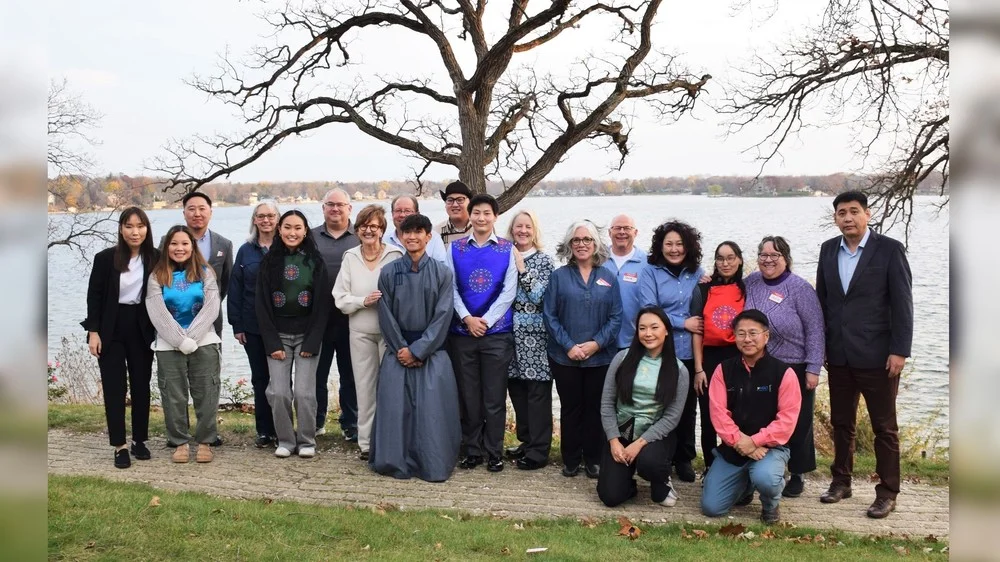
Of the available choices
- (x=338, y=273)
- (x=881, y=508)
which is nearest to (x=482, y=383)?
(x=338, y=273)

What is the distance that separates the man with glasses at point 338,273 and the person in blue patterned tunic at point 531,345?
59.2 inches

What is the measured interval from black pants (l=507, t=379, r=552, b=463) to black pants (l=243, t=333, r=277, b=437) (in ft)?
7.00

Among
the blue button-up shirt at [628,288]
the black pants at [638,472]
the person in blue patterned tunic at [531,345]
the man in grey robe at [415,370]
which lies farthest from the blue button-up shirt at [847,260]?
the man in grey robe at [415,370]

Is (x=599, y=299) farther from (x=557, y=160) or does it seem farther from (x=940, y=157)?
(x=557, y=160)

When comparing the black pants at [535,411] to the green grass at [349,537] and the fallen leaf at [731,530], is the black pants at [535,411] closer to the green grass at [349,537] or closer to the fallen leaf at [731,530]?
the green grass at [349,537]

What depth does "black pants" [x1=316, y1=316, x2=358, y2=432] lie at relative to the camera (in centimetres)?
693

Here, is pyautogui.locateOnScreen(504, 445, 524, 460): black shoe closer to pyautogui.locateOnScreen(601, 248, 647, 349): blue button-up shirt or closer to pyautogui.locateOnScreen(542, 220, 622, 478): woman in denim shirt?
pyautogui.locateOnScreen(542, 220, 622, 478): woman in denim shirt

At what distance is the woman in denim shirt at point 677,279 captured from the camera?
6109 millimetres

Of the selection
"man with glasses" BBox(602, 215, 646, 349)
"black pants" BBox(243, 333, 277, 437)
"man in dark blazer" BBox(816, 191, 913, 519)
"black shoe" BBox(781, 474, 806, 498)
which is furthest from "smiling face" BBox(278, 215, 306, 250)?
"black shoe" BBox(781, 474, 806, 498)

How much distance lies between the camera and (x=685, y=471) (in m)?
6.41

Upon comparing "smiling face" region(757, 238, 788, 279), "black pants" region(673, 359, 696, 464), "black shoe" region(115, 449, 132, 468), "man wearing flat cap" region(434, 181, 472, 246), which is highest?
"man wearing flat cap" region(434, 181, 472, 246)

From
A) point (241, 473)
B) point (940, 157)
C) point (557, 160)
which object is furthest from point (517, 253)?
point (557, 160)

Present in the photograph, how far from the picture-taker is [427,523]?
5.16 m

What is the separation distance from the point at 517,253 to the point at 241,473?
9.19ft
